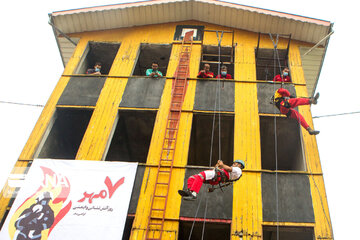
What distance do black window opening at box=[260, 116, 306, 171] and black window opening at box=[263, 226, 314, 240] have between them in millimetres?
2059

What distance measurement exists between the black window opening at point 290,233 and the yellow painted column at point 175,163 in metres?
2.45

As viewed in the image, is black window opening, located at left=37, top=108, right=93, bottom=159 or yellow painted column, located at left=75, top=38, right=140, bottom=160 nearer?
yellow painted column, located at left=75, top=38, right=140, bottom=160

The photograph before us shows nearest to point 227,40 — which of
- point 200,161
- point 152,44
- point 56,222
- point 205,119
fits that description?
point 152,44

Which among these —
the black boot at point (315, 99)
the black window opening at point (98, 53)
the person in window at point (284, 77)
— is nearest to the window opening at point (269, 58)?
the person in window at point (284, 77)

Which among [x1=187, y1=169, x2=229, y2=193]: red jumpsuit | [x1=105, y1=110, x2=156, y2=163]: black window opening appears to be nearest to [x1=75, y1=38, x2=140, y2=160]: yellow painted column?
[x1=105, y1=110, x2=156, y2=163]: black window opening

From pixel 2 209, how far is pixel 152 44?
344 inches

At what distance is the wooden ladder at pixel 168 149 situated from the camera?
848cm

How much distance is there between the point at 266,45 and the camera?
14.0 metres

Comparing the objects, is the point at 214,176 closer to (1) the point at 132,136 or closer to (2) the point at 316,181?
(2) the point at 316,181

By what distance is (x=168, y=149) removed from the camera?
10.1m

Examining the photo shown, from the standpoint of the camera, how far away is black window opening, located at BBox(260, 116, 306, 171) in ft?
37.0

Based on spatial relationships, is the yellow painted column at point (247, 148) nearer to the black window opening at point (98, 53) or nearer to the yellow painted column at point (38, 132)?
the black window opening at point (98, 53)

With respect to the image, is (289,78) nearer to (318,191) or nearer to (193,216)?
(318,191)

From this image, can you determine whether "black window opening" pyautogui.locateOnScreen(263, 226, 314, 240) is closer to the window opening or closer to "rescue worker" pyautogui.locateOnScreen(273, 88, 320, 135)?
"rescue worker" pyautogui.locateOnScreen(273, 88, 320, 135)
